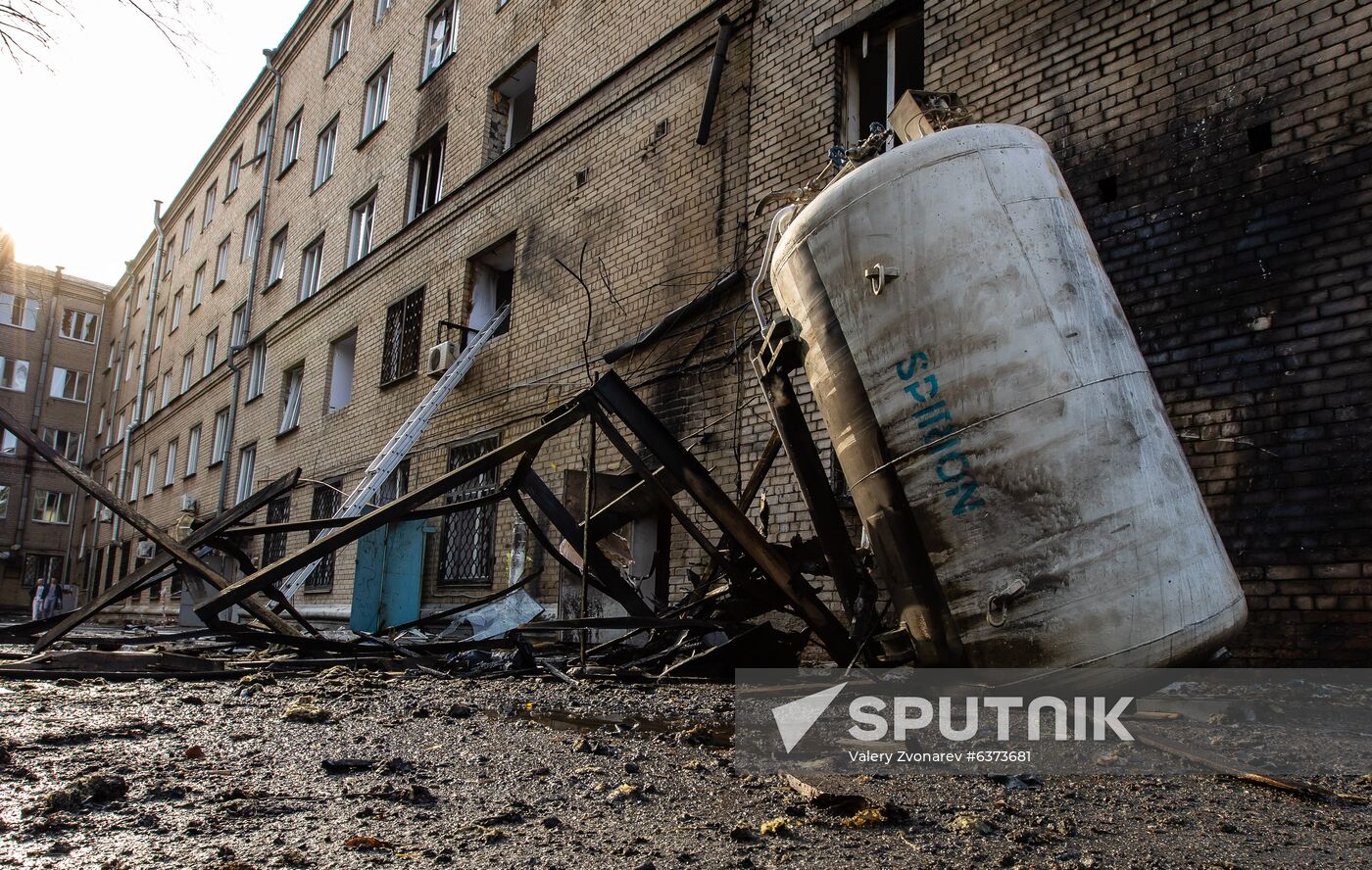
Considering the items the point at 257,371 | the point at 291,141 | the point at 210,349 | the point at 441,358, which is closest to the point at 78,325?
the point at 210,349

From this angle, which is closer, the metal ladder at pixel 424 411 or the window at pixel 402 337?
the metal ladder at pixel 424 411

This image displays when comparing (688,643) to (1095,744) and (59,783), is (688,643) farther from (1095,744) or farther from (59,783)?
(59,783)

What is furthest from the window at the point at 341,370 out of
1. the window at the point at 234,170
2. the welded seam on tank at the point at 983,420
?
the welded seam on tank at the point at 983,420

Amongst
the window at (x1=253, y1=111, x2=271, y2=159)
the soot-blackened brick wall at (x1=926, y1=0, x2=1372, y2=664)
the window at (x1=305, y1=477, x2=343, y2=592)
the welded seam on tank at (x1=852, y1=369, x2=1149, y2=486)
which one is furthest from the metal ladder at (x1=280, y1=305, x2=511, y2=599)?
the window at (x1=253, y1=111, x2=271, y2=159)

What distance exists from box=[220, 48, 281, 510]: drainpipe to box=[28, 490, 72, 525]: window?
2026cm

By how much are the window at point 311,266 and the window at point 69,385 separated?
2570 cm

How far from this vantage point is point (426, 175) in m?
12.7

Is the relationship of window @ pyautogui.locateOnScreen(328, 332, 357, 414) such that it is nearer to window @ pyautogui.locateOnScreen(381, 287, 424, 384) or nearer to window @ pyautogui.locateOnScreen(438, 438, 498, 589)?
window @ pyautogui.locateOnScreen(381, 287, 424, 384)

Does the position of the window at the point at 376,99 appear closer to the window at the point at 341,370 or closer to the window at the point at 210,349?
the window at the point at 341,370

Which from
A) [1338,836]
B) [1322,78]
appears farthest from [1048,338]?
[1322,78]

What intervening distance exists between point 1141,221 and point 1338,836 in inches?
141

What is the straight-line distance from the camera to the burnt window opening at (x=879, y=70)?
259 inches

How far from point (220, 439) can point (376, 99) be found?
8.26m

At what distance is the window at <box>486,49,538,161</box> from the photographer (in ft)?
36.1
